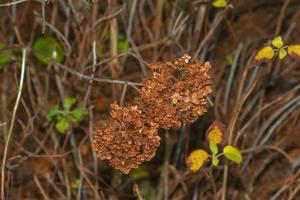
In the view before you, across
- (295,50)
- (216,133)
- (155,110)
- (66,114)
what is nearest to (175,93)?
(155,110)

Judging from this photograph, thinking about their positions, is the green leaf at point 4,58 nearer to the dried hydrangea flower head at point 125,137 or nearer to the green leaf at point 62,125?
the green leaf at point 62,125

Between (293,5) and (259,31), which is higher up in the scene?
(293,5)

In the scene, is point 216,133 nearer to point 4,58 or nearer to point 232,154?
point 232,154

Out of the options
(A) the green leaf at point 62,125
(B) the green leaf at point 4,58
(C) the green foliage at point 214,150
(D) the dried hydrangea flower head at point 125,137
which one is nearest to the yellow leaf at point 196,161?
(C) the green foliage at point 214,150

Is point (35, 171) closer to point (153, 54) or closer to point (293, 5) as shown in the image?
point (153, 54)

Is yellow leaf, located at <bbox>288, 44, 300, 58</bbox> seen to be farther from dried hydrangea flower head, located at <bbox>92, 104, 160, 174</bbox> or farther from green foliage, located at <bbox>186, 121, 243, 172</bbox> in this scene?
dried hydrangea flower head, located at <bbox>92, 104, 160, 174</bbox>

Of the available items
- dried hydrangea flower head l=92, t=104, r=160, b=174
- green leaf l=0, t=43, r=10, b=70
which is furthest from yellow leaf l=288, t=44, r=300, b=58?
green leaf l=0, t=43, r=10, b=70

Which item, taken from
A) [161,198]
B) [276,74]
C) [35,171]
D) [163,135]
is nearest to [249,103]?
[276,74]

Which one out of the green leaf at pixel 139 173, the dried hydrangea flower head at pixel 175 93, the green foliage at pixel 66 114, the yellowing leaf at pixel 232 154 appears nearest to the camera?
the dried hydrangea flower head at pixel 175 93
